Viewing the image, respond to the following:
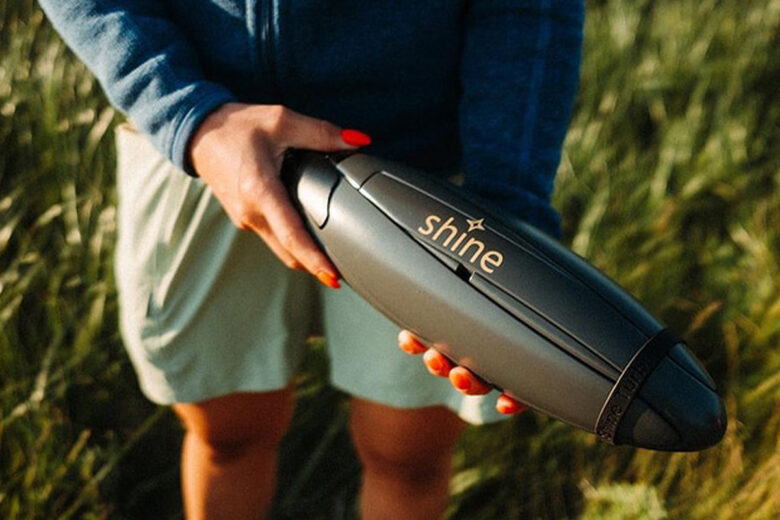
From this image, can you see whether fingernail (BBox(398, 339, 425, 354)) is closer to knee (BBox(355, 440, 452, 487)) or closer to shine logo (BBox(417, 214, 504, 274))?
shine logo (BBox(417, 214, 504, 274))

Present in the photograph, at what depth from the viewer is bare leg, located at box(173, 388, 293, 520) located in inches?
58.6

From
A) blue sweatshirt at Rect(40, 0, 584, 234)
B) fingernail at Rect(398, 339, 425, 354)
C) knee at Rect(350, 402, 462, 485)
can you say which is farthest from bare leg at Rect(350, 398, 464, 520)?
blue sweatshirt at Rect(40, 0, 584, 234)

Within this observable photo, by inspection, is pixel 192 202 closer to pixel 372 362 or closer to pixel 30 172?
pixel 372 362

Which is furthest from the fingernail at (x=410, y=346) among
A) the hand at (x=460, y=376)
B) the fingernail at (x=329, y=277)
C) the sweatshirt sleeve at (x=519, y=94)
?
the sweatshirt sleeve at (x=519, y=94)

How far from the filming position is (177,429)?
201cm

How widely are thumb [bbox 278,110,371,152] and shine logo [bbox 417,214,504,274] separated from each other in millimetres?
156

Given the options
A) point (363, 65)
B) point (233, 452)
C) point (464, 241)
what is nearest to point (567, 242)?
point (233, 452)

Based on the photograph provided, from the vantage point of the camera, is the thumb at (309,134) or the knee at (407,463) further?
the knee at (407,463)

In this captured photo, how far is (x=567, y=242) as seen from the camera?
2.35 metres

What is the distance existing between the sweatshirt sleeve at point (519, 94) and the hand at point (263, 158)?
0.62 feet

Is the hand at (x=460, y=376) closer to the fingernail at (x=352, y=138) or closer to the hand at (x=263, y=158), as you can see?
the hand at (x=263, y=158)

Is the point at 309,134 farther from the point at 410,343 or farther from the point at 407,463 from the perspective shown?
the point at 407,463

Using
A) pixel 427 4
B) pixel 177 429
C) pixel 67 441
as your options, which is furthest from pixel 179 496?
pixel 427 4

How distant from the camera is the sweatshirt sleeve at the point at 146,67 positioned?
3.71ft
